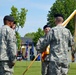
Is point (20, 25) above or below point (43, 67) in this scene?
above

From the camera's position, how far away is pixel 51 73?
9539mm

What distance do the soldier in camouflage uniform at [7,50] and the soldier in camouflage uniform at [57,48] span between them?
27.2 inches

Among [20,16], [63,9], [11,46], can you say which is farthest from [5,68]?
[63,9]

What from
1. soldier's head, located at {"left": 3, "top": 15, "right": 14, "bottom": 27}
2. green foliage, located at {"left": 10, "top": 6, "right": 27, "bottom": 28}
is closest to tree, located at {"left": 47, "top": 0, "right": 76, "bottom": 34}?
green foliage, located at {"left": 10, "top": 6, "right": 27, "bottom": 28}

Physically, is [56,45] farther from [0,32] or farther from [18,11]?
[18,11]

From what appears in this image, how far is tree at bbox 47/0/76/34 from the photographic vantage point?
77088mm

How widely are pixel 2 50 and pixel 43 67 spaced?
2714 mm

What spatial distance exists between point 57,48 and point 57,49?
1.0 inches

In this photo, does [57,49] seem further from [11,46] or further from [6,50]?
[6,50]

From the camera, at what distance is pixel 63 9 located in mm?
79438

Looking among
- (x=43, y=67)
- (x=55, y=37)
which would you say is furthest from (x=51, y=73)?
(x=43, y=67)

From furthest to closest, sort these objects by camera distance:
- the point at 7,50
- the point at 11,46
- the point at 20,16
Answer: the point at 20,16 < the point at 7,50 < the point at 11,46

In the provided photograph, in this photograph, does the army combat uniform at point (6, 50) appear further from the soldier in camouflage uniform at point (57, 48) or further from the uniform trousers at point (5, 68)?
the soldier in camouflage uniform at point (57, 48)

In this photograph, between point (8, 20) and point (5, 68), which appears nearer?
point (5, 68)
